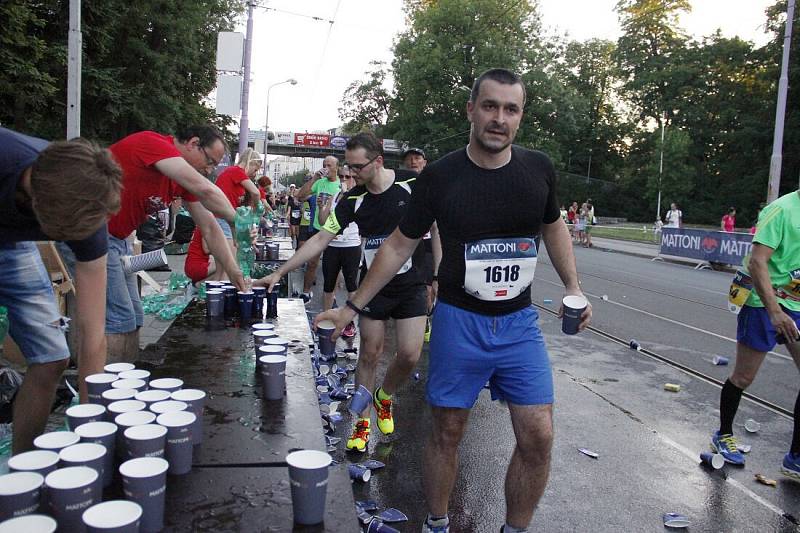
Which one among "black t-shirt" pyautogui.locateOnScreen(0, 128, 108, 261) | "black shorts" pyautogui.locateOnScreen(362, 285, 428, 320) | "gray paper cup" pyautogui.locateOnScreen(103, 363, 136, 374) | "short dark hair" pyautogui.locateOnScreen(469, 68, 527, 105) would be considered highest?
"short dark hair" pyautogui.locateOnScreen(469, 68, 527, 105)

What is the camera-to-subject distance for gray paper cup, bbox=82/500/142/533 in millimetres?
1446

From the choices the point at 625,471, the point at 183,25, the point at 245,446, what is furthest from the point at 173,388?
the point at 183,25

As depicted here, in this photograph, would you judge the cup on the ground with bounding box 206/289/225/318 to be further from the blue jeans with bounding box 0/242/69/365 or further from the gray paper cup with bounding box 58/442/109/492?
the gray paper cup with bounding box 58/442/109/492

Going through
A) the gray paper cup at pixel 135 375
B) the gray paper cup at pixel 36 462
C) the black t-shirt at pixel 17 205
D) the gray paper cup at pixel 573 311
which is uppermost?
the black t-shirt at pixel 17 205

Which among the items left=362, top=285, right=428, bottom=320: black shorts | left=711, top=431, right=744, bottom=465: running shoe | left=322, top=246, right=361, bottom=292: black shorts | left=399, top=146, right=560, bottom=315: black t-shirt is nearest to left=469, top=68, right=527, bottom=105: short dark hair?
left=399, top=146, right=560, bottom=315: black t-shirt

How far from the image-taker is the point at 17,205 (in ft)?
7.99

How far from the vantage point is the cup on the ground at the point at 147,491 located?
169 cm

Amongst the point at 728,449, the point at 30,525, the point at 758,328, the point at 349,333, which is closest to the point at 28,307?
the point at 30,525

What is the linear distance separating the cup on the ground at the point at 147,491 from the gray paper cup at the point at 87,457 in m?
0.07

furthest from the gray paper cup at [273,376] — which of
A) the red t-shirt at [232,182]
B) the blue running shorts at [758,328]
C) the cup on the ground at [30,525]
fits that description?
the red t-shirt at [232,182]

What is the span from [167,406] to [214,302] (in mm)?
2166

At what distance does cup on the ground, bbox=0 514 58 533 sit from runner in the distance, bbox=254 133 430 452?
282 centimetres

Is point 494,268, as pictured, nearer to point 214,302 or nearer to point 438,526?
point 438,526

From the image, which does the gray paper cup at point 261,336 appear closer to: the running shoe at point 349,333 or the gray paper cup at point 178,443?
the gray paper cup at point 178,443
